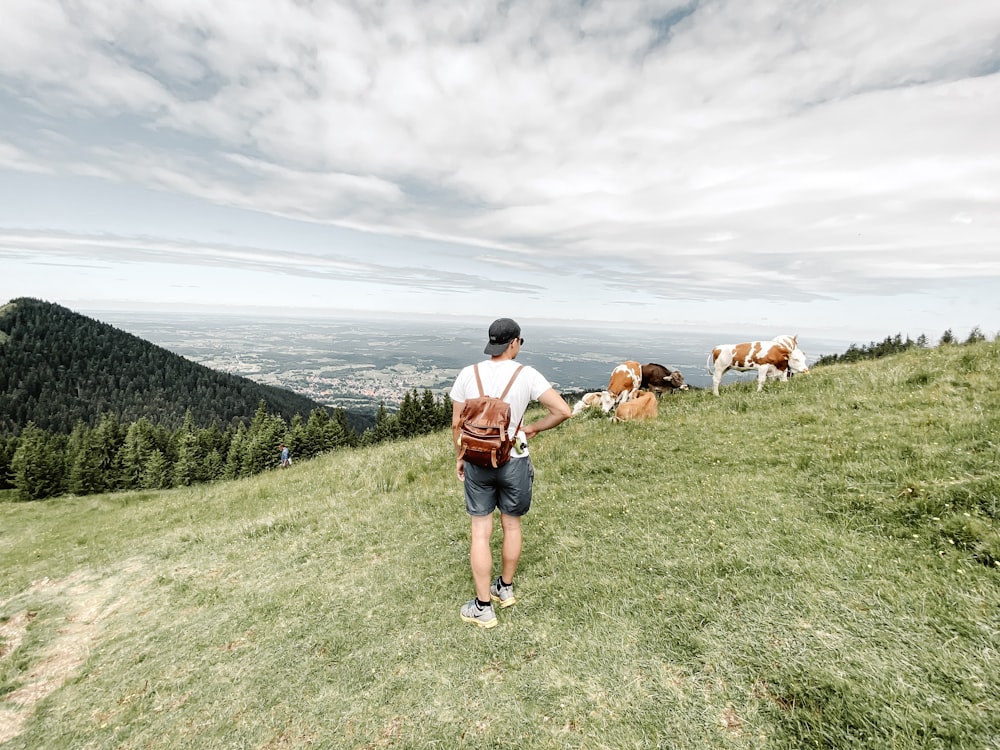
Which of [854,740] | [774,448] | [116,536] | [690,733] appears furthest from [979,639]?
[116,536]

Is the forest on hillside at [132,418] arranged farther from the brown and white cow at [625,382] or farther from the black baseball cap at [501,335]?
the black baseball cap at [501,335]

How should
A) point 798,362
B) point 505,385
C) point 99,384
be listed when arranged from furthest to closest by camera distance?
point 99,384
point 798,362
point 505,385

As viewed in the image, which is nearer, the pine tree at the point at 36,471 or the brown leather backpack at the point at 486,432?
the brown leather backpack at the point at 486,432

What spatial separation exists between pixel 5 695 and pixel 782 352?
66.9 feet

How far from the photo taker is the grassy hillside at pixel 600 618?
131 inches

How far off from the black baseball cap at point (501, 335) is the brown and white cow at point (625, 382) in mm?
13078

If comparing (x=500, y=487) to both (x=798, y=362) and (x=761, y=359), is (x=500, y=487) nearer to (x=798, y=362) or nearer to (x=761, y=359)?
(x=761, y=359)

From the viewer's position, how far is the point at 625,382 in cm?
1728

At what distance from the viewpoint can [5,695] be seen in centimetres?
507

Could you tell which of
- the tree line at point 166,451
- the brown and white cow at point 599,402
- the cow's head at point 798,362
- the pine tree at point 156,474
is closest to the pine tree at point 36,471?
the tree line at point 166,451

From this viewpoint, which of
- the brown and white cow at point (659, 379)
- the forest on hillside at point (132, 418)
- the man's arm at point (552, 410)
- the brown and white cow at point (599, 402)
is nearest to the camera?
the man's arm at point (552, 410)

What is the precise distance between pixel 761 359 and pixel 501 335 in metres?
14.8

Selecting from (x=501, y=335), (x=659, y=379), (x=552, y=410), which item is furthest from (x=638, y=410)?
(x=501, y=335)

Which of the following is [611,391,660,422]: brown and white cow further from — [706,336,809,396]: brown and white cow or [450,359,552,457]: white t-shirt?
[450,359,552,457]: white t-shirt
